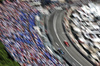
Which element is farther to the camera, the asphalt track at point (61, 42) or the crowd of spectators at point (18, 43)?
the asphalt track at point (61, 42)

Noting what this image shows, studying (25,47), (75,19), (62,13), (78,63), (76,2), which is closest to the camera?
(25,47)

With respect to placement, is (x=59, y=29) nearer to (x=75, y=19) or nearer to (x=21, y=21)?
(x=75, y=19)

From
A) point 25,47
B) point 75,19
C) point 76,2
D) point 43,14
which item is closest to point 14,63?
point 25,47

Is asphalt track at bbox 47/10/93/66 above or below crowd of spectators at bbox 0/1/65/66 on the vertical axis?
below

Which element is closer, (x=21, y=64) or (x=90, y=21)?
(x=21, y=64)

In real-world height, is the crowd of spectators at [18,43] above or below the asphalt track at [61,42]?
above

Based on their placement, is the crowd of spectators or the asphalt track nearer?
the crowd of spectators

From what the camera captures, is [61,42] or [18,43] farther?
[61,42]

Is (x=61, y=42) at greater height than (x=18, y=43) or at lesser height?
lesser
